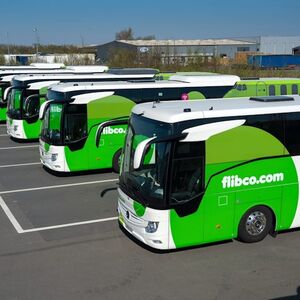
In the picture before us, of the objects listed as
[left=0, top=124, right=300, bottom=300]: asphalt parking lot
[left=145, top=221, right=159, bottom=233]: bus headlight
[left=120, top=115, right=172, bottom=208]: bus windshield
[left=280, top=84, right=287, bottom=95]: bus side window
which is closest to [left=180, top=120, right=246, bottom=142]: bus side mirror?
[left=120, top=115, right=172, bottom=208]: bus windshield

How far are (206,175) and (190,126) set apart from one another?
2.81 feet

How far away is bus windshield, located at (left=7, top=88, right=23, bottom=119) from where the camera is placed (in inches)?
748

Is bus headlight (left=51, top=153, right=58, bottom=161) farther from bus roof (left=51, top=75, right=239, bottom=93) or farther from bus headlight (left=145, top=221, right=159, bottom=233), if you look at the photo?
bus headlight (left=145, top=221, right=159, bottom=233)

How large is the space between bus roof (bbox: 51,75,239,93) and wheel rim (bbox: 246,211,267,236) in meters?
7.30

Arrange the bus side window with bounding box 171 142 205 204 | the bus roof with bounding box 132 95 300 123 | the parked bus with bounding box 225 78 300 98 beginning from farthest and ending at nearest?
the parked bus with bounding box 225 78 300 98
the bus roof with bounding box 132 95 300 123
the bus side window with bounding box 171 142 205 204

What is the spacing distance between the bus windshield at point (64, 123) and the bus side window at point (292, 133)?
686cm

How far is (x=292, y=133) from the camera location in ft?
27.5

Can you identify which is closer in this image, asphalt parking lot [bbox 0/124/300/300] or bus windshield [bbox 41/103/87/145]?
asphalt parking lot [bbox 0/124/300/300]

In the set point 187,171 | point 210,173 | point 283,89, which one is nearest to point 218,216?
point 210,173

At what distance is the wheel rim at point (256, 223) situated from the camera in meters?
8.23

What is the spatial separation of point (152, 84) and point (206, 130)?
7890mm

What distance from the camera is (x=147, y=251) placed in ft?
26.8

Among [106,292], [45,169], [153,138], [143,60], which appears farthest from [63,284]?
[143,60]

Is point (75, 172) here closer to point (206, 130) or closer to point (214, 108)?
point (214, 108)
